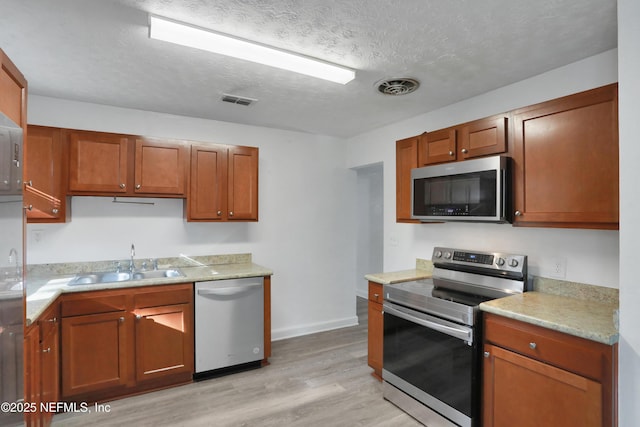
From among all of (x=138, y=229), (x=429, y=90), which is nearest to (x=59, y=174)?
(x=138, y=229)

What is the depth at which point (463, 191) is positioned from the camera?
2533 millimetres

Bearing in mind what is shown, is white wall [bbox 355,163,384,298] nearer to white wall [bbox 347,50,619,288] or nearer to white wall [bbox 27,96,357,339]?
white wall [bbox 27,96,357,339]

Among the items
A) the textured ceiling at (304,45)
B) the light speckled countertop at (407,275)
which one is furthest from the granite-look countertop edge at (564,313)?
the textured ceiling at (304,45)

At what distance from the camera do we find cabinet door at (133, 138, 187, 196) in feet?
9.91

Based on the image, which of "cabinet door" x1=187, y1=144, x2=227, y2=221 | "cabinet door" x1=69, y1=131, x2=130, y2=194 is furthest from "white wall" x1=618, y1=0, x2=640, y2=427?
"cabinet door" x1=69, y1=131, x2=130, y2=194

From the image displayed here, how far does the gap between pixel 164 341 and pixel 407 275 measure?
2.12 m

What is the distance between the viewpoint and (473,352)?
2096 millimetres

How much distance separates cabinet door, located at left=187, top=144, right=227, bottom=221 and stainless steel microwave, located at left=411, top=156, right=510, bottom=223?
179cm

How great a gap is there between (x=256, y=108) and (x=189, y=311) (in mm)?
1911

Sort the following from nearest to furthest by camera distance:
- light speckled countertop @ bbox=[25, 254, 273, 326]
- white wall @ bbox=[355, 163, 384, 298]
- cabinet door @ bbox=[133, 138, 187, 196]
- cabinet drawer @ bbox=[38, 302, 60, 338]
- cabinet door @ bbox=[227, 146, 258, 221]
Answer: cabinet drawer @ bbox=[38, 302, 60, 338] → light speckled countertop @ bbox=[25, 254, 273, 326] → cabinet door @ bbox=[133, 138, 187, 196] → cabinet door @ bbox=[227, 146, 258, 221] → white wall @ bbox=[355, 163, 384, 298]

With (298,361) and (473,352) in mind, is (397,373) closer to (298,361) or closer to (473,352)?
(473,352)

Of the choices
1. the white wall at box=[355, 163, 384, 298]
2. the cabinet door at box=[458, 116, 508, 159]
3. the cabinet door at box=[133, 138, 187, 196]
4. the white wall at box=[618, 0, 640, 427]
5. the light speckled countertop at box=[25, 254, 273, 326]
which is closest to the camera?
the white wall at box=[618, 0, 640, 427]

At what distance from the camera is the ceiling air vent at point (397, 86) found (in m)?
2.58

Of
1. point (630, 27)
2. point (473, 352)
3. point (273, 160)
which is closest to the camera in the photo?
point (630, 27)
